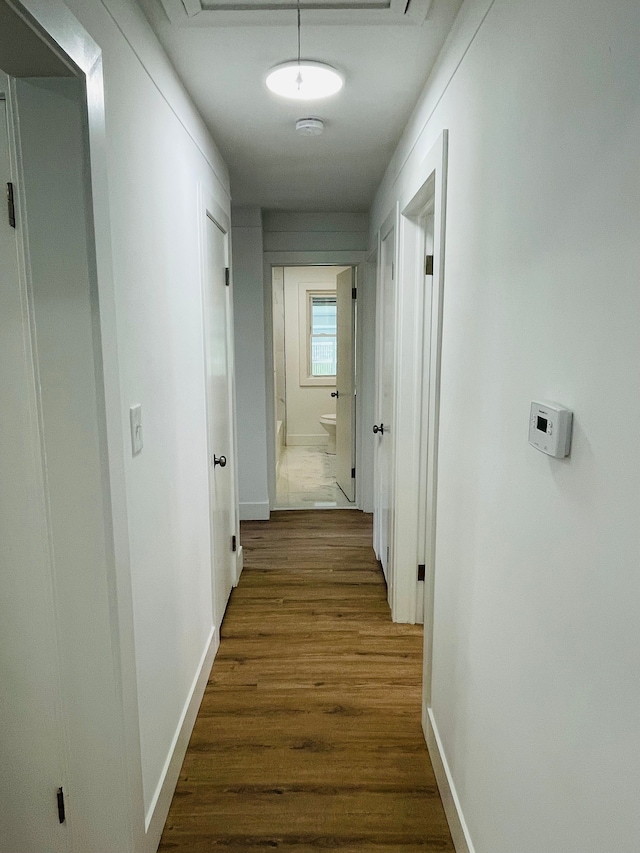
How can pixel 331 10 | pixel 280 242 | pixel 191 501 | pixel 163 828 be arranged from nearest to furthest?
1. pixel 331 10
2. pixel 163 828
3. pixel 191 501
4. pixel 280 242

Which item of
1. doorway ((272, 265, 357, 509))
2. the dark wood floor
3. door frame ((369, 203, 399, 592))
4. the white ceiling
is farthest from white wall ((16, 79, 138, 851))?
doorway ((272, 265, 357, 509))

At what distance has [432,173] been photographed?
6.07 ft

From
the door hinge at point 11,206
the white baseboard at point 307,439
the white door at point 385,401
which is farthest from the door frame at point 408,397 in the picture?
the white baseboard at point 307,439

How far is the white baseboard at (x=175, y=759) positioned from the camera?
1573 mm

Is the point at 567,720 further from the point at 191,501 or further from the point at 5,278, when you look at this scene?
the point at 191,501

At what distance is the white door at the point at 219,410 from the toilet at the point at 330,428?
3.27 m

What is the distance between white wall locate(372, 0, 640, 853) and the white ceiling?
9.2 inches

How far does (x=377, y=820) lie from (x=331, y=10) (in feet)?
7.68

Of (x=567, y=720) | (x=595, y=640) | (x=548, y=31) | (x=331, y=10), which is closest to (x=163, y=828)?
(x=567, y=720)

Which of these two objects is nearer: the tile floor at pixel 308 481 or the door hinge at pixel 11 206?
the door hinge at pixel 11 206

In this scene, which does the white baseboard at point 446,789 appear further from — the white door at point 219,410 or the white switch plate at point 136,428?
the white switch plate at point 136,428

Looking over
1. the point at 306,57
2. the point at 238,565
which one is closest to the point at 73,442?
the point at 306,57

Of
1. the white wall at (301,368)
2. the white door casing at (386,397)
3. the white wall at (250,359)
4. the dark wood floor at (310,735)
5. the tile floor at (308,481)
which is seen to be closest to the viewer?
the dark wood floor at (310,735)

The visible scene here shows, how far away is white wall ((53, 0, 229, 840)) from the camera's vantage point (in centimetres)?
136
